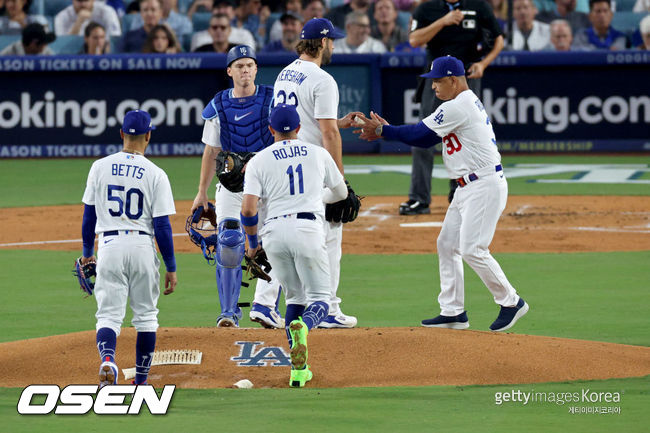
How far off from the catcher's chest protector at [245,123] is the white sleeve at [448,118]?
112 cm

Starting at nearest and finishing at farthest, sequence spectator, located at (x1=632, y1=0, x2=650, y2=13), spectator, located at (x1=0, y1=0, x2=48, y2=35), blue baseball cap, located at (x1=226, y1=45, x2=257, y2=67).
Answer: blue baseball cap, located at (x1=226, y1=45, x2=257, y2=67), spectator, located at (x1=0, y1=0, x2=48, y2=35), spectator, located at (x1=632, y1=0, x2=650, y2=13)

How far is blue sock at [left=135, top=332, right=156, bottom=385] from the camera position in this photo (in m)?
6.47

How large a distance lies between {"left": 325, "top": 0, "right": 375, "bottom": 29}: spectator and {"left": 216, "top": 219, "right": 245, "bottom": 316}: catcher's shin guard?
12641mm

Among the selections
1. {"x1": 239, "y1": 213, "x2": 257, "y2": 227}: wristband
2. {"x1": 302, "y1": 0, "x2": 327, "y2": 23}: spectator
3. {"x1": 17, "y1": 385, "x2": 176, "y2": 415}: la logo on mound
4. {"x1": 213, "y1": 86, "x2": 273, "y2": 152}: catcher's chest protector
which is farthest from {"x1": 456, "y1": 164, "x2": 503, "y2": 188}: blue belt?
{"x1": 302, "y1": 0, "x2": 327, "y2": 23}: spectator

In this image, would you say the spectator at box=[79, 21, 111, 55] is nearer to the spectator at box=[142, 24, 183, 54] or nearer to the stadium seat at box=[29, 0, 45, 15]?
the spectator at box=[142, 24, 183, 54]

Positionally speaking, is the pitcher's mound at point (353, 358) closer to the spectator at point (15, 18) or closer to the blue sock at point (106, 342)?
the blue sock at point (106, 342)

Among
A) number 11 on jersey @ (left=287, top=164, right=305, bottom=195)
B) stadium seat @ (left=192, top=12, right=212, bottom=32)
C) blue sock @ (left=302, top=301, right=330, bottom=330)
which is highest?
number 11 on jersey @ (left=287, top=164, right=305, bottom=195)

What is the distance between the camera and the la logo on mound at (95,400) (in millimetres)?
5836

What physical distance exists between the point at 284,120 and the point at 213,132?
157 cm

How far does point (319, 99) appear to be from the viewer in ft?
26.0

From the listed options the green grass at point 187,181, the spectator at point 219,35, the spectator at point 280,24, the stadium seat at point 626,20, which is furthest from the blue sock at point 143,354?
the stadium seat at point 626,20

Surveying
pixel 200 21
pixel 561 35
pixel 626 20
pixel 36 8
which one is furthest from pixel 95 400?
pixel 626 20

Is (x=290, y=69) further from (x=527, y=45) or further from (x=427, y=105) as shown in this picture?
(x=527, y=45)

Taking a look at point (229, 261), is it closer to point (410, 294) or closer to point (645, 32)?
point (410, 294)
